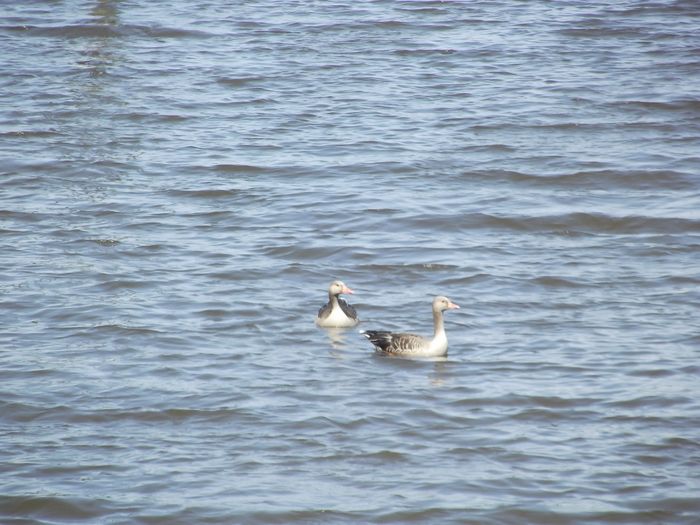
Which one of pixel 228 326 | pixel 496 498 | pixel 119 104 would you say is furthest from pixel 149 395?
pixel 119 104

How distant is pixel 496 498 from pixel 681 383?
111 inches

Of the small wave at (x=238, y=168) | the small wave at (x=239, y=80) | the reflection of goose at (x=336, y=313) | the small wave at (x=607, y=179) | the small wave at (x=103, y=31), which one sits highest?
the small wave at (x=103, y=31)

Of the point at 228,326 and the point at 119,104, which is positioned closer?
the point at 228,326

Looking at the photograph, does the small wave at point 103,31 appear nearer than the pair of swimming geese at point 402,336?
No

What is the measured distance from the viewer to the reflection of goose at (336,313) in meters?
12.9

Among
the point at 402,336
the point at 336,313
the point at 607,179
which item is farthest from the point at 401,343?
the point at 607,179

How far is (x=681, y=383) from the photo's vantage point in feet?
36.8

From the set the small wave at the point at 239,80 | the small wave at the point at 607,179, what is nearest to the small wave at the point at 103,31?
the small wave at the point at 239,80

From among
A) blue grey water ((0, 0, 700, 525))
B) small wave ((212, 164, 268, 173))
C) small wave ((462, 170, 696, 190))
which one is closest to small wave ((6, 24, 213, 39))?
blue grey water ((0, 0, 700, 525))

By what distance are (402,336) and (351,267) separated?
9.26 feet

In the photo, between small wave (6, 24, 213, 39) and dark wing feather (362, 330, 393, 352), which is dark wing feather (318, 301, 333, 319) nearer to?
dark wing feather (362, 330, 393, 352)

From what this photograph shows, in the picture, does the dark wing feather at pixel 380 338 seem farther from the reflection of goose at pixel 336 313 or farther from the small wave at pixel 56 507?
the small wave at pixel 56 507

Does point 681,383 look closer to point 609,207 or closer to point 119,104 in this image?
point 609,207

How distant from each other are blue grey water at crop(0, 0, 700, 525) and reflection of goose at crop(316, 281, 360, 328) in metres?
0.16
